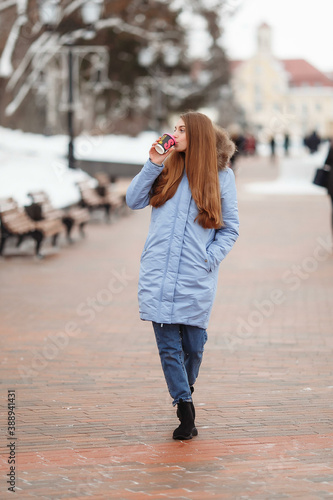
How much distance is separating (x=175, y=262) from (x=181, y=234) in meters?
0.14

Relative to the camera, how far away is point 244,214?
19688 millimetres

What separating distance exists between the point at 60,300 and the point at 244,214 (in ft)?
35.1

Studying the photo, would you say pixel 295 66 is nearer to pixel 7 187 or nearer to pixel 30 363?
pixel 7 187

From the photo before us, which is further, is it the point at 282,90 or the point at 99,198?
the point at 282,90

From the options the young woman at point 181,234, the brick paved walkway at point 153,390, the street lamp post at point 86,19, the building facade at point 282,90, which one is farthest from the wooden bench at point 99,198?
the building facade at point 282,90

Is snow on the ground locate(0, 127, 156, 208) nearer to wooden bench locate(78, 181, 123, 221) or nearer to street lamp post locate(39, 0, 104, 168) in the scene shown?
wooden bench locate(78, 181, 123, 221)

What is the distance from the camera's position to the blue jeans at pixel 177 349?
15.2 feet

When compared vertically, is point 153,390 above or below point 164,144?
below

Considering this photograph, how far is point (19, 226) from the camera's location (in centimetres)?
1264

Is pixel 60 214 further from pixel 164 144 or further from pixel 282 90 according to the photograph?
pixel 282 90

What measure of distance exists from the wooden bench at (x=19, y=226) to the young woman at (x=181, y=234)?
813 cm

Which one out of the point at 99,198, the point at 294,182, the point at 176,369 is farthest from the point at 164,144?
the point at 294,182

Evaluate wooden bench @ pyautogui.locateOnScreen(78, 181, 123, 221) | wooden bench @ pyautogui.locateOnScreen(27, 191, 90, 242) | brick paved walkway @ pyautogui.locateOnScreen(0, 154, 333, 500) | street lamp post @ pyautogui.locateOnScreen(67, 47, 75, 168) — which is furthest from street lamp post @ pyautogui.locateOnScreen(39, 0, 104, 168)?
brick paved walkway @ pyautogui.locateOnScreen(0, 154, 333, 500)

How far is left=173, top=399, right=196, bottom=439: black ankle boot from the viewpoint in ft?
15.4
